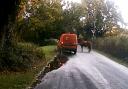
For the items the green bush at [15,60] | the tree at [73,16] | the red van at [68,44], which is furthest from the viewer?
the tree at [73,16]

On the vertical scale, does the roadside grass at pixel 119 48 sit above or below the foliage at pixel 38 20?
below

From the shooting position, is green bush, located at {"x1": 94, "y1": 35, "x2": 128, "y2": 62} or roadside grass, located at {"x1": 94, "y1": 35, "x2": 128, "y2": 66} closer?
roadside grass, located at {"x1": 94, "y1": 35, "x2": 128, "y2": 66}

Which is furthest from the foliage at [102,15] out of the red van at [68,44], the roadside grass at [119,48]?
the red van at [68,44]

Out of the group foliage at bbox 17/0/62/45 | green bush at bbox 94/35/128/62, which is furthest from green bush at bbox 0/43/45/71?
foliage at bbox 17/0/62/45

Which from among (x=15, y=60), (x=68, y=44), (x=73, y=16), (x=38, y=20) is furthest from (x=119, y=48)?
(x=73, y=16)

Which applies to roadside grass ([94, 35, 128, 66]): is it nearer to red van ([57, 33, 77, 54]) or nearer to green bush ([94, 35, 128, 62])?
green bush ([94, 35, 128, 62])

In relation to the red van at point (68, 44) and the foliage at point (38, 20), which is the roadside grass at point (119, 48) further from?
the foliage at point (38, 20)

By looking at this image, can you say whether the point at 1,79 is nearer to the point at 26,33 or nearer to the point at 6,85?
the point at 6,85

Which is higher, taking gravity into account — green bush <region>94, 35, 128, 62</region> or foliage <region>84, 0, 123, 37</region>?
foliage <region>84, 0, 123, 37</region>

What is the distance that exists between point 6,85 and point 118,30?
86.5 meters

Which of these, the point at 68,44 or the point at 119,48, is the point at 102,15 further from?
the point at 119,48

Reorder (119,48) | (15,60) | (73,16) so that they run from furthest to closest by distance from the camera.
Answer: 1. (73,16)
2. (119,48)
3. (15,60)

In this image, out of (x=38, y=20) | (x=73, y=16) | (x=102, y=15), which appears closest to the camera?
(x=38, y=20)

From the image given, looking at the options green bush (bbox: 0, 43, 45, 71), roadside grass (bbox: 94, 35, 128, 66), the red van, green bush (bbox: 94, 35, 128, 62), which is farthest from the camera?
the red van
